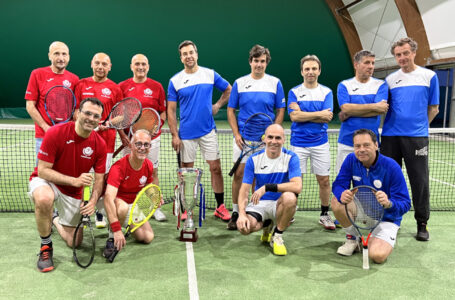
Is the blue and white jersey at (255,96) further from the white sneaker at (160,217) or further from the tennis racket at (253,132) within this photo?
the white sneaker at (160,217)

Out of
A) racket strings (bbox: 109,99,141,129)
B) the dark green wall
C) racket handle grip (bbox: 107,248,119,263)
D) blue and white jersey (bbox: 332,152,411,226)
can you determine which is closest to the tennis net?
racket strings (bbox: 109,99,141,129)

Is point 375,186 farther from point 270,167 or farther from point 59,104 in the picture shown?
point 59,104

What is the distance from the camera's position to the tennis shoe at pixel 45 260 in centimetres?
318

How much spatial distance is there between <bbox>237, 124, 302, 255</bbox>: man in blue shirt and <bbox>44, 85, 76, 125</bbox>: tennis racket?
1.95 m

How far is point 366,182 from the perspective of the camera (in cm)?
358

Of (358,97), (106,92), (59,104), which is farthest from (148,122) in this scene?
(358,97)

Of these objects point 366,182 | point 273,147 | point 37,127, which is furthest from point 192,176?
point 37,127

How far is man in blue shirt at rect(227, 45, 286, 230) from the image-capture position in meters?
4.30

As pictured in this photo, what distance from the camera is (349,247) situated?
362cm

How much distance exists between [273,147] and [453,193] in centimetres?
396

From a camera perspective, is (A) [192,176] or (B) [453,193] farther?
(B) [453,193]

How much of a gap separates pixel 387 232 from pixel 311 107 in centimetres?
155

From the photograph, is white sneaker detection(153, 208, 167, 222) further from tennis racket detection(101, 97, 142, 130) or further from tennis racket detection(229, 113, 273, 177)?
tennis racket detection(101, 97, 142, 130)

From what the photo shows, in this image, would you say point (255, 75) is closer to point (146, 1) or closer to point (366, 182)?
point (366, 182)
